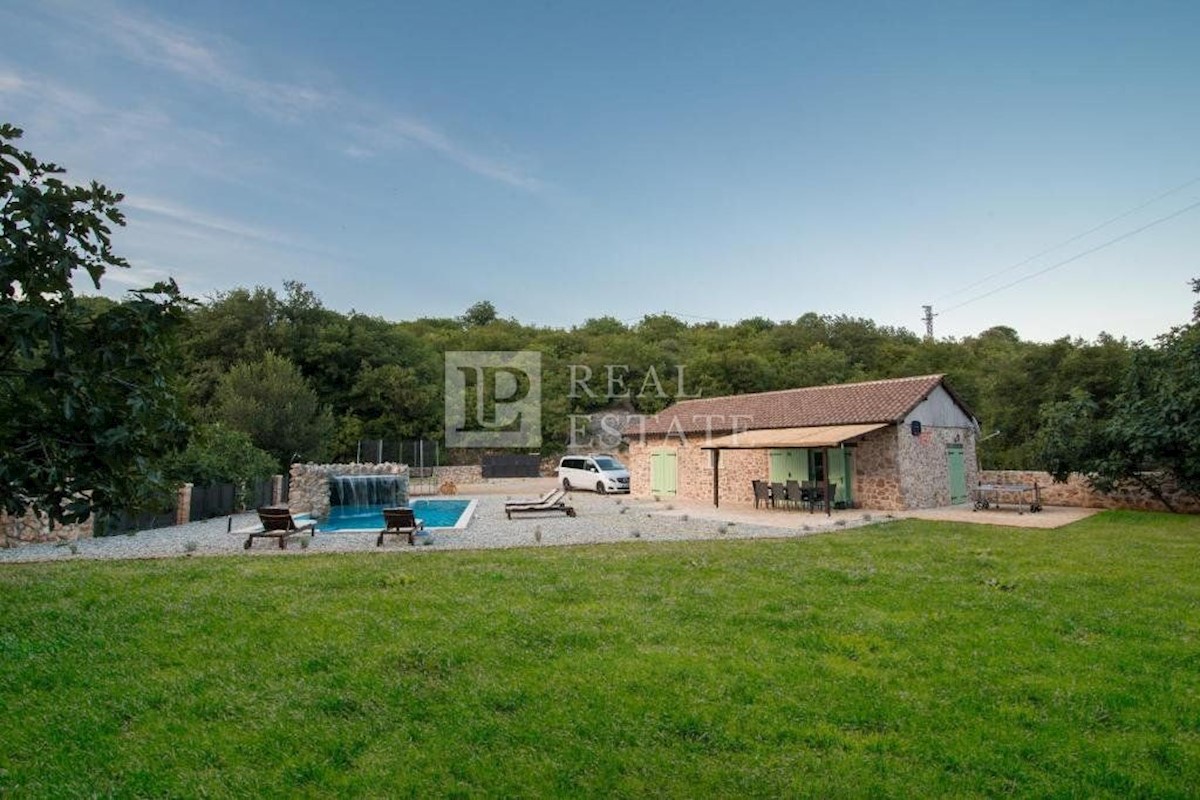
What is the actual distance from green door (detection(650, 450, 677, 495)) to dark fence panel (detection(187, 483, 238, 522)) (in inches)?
585

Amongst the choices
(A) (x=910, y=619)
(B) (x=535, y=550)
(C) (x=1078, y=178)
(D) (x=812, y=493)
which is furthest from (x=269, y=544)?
(C) (x=1078, y=178)

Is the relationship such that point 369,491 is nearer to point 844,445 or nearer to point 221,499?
point 221,499

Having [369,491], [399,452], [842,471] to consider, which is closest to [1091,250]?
[842,471]

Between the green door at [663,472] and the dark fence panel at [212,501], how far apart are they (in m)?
14.8

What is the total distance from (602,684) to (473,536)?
9638 millimetres

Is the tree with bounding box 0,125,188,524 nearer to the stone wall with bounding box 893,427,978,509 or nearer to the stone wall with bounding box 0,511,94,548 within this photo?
the stone wall with bounding box 0,511,94,548

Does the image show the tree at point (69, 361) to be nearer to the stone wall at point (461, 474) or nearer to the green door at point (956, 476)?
the green door at point (956, 476)

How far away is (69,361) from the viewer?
2.15 metres

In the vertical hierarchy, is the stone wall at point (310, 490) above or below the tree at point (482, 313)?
below

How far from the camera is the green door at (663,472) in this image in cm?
2523

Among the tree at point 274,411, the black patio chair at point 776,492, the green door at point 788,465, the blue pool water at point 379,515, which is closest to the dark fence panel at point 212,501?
the blue pool water at point 379,515

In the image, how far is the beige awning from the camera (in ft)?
56.6

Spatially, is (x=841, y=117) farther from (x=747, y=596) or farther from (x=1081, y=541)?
(x=747, y=596)

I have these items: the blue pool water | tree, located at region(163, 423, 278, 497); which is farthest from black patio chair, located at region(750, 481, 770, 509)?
tree, located at region(163, 423, 278, 497)
